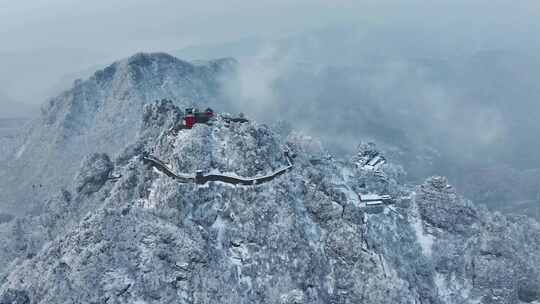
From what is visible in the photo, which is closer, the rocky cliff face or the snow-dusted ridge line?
the rocky cliff face

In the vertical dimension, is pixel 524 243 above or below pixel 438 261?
below

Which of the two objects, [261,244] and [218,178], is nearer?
[261,244]

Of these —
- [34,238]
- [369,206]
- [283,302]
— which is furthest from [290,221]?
[34,238]

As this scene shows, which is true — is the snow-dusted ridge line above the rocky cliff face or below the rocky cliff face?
above

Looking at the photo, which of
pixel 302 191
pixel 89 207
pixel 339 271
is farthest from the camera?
pixel 89 207

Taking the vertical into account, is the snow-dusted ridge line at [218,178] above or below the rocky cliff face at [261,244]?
above

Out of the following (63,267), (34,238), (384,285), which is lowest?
(34,238)

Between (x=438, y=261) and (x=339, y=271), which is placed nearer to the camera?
(x=339, y=271)

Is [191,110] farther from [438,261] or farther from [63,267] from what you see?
[438,261]
